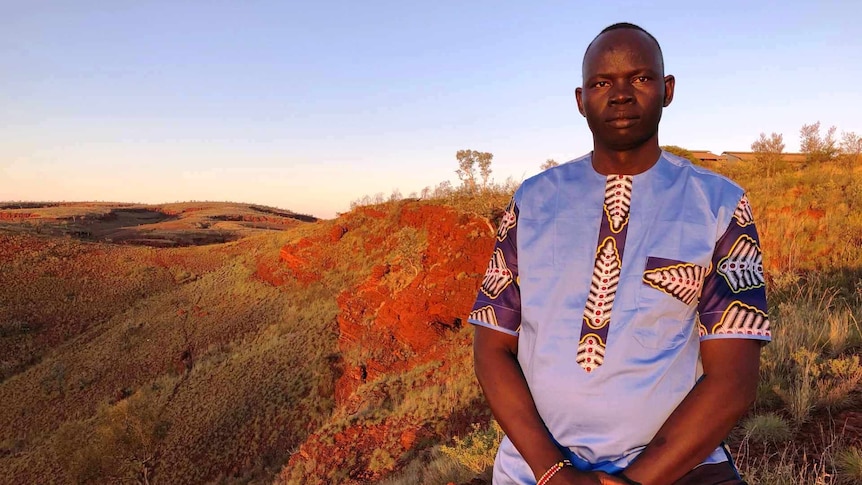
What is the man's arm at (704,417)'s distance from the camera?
1255mm

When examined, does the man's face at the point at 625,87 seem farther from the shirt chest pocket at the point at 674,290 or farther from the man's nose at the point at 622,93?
the shirt chest pocket at the point at 674,290

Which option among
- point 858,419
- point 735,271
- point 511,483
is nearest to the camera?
point 735,271

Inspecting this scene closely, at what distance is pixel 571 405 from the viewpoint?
4.57 ft

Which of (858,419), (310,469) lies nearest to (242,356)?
(310,469)

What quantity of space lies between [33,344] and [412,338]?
60.3ft

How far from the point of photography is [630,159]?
1522 mm

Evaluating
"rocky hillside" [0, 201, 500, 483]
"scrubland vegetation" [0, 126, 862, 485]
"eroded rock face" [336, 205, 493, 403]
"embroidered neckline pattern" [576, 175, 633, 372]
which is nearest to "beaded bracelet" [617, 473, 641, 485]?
"embroidered neckline pattern" [576, 175, 633, 372]

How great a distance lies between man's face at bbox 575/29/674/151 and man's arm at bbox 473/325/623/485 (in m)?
0.72

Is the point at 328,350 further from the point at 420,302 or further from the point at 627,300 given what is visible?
the point at 627,300

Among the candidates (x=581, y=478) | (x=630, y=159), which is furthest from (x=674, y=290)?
(x=581, y=478)

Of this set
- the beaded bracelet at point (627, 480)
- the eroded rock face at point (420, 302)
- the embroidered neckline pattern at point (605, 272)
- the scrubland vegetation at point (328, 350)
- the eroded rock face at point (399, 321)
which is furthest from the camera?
the eroded rock face at point (420, 302)

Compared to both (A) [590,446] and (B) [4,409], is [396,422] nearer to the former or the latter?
(A) [590,446]

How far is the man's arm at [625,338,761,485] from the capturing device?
1255 millimetres

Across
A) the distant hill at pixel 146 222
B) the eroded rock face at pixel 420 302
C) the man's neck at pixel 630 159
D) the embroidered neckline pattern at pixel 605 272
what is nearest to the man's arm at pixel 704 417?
the embroidered neckline pattern at pixel 605 272
